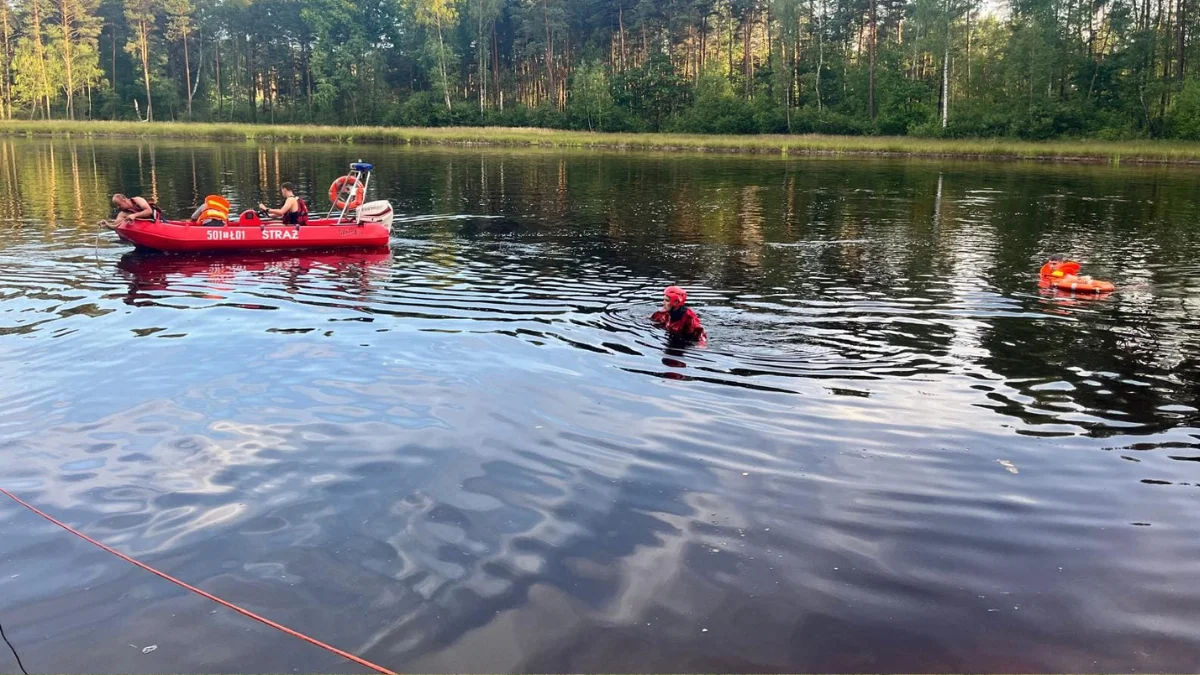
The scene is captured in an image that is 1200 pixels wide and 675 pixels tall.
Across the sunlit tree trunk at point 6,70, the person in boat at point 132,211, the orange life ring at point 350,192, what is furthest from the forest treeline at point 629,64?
the person in boat at point 132,211

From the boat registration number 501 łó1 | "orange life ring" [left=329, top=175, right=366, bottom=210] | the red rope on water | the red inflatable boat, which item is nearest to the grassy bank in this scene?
"orange life ring" [left=329, top=175, right=366, bottom=210]

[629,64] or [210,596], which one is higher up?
[629,64]

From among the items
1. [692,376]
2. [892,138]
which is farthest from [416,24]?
[692,376]

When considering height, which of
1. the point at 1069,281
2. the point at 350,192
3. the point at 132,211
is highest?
the point at 350,192

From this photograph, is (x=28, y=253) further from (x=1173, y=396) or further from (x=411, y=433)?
(x=1173, y=396)

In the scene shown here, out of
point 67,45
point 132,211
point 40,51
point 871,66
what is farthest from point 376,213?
point 40,51

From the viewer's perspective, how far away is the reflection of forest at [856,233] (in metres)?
12.3

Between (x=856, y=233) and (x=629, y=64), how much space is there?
69503mm

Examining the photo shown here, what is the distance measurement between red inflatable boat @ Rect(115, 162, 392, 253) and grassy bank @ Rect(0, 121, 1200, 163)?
159ft

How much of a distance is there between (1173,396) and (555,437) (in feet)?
23.9

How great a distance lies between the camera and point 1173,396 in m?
10.3

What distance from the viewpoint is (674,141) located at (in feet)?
230

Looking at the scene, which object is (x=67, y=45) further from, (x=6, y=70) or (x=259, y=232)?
(x=259, y=232)

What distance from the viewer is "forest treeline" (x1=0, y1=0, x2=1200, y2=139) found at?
6581cm
